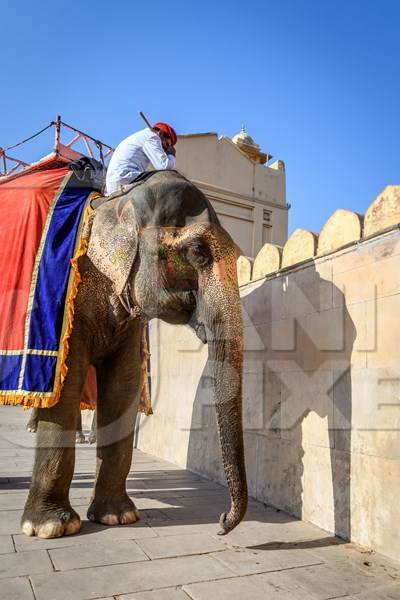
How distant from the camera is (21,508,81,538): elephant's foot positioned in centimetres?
320

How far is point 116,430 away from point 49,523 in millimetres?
881

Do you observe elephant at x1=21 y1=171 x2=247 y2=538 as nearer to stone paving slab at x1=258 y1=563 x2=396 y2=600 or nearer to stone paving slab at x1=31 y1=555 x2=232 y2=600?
stone paving slab at x1=31 y1=555 x2=232 y2=600

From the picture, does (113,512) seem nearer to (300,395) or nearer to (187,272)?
(300,395)

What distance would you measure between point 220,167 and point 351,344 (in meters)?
15.2

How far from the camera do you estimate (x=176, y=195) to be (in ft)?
10.7

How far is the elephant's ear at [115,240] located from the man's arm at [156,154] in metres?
0.51

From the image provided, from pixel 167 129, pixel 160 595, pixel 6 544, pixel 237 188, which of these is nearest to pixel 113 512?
pixel 6 544

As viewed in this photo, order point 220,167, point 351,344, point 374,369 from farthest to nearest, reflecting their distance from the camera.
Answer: point 220,167 → point 351,344 → point 374,369

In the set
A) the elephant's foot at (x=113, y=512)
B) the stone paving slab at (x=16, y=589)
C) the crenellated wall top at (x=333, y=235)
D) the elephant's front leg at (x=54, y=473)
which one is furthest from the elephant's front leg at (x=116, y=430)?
the crenellated wall top at (x=333, y=235)

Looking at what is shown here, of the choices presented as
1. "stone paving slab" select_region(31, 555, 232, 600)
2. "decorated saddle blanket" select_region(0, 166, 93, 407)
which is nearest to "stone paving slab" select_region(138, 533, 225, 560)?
"stone paving slab" select_region(31, 555, 232, 600)

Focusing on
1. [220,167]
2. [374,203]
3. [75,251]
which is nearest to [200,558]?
[75,251]

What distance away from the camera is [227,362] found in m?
2.91

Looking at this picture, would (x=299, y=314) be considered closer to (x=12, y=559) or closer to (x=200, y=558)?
(x=200, y=558)

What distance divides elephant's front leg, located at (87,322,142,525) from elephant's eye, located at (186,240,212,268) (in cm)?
117
